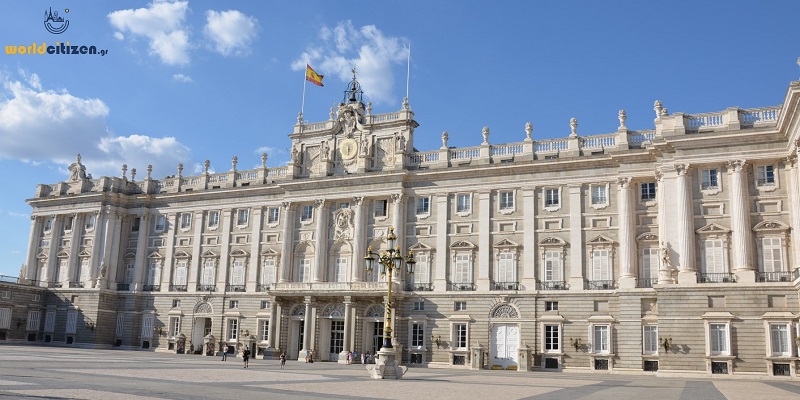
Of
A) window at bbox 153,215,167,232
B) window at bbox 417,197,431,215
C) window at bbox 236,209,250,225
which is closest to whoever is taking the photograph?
window at bbox 417,197,431,215

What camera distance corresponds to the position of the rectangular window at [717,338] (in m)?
39.4

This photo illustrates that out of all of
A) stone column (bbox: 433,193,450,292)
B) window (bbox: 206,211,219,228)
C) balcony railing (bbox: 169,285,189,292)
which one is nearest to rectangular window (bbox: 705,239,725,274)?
stone column (bbox: 433,193,450,292)

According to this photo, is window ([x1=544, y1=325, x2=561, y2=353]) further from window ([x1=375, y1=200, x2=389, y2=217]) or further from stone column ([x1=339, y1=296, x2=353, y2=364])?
window ([x1=375, y1=200, x2=389, y2=217])

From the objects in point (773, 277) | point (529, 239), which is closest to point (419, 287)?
point (529, 239)

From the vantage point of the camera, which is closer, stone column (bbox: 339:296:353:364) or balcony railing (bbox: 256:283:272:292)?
stone column (bbox: 339:296:353:364)

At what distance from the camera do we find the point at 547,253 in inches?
1897

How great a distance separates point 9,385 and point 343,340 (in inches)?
1350

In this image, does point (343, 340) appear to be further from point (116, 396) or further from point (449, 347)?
point (116, 396)

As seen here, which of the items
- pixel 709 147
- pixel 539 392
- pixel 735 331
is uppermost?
pixel 709 147

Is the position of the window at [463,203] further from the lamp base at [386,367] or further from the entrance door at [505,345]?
the lamp base at [386,367]

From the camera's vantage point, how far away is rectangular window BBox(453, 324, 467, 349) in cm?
4928

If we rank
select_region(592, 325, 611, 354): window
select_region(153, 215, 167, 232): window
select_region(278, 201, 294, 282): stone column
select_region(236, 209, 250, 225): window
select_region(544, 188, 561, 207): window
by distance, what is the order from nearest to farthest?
select_region(592, 325, 611, 354): window < select_region(544, 188, 561, 207): window < select_region(278, 201, 294, 282): stone column < select_region(236, 209, 250, 225): window < select_region(153, 215, 167, 232): window

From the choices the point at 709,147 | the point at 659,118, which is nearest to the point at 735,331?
the point at 709,147

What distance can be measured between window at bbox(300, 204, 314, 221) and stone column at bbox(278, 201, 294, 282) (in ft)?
2.89
